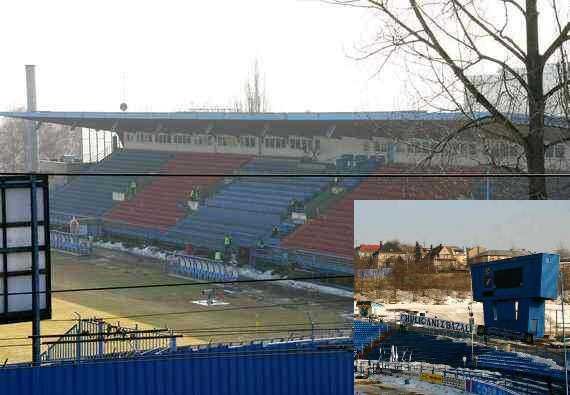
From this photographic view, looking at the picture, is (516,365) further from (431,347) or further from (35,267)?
(35,267)

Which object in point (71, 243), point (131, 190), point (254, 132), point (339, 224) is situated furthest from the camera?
point (131, 190)

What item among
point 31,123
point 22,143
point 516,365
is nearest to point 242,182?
point 31,123

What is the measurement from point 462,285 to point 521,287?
0.98 feet

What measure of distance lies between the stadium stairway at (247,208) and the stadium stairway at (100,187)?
4.18 metres

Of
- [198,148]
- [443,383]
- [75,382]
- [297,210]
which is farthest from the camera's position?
[198,148]

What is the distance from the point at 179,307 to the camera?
20.6 metres

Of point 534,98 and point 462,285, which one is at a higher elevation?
point 534,98

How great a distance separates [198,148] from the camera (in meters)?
34.5

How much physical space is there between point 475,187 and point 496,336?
1462cm

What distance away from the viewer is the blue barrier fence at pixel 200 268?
23.8 meters

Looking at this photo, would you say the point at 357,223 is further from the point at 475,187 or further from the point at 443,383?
the point at 475,187

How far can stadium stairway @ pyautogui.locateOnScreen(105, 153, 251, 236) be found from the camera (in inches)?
1161

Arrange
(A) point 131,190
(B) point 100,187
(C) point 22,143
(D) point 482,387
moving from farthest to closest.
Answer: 1. (C) point 22,143
2. (B) point 100,187
3. (A) point 131,190
4. (D) point 482,387

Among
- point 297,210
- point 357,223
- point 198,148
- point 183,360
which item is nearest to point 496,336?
point 357,223
